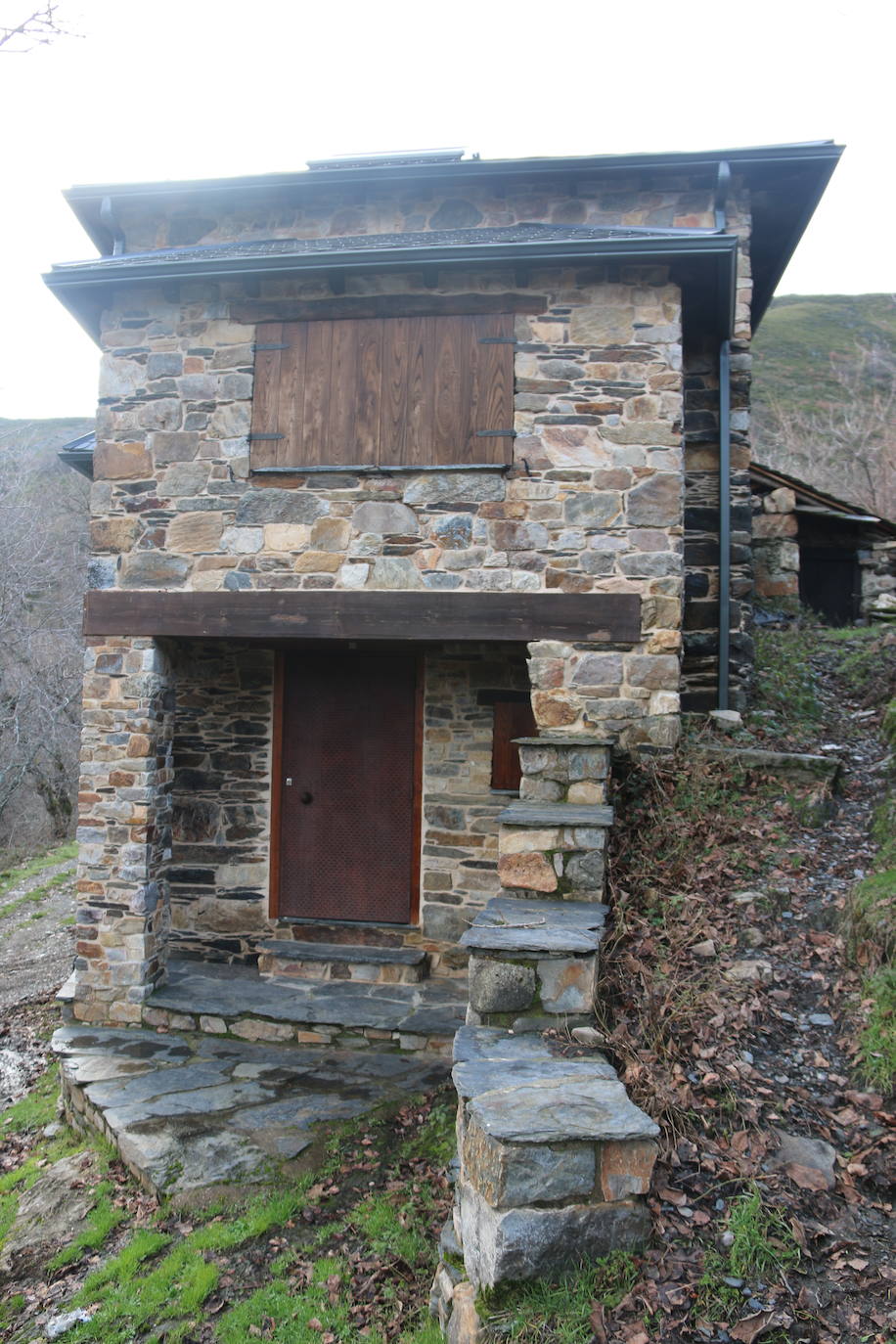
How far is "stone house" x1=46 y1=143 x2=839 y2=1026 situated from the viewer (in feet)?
18.3

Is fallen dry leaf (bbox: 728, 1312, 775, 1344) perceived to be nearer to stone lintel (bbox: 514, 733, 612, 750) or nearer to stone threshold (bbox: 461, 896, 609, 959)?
stone threshold (bbox: 461, 896, 609, 959)

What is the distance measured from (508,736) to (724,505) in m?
2.66

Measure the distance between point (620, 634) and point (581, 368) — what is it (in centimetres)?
174

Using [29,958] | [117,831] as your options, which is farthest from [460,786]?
[29,958]

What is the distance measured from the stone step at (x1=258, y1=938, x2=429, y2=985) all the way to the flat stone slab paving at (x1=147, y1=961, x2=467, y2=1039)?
0.21 feet

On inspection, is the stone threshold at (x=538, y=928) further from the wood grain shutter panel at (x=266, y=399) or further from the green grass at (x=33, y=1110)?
the green grass at (x=33, y=1110)

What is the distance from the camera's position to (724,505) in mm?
7242

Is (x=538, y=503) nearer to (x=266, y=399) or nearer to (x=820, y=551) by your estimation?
(x=266, y=399)

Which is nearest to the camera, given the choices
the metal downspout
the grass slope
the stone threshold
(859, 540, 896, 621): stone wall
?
the stone threshold

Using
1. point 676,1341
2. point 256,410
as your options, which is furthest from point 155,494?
point 676,1341

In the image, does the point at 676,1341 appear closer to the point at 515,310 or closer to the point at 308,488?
the point at 308,488

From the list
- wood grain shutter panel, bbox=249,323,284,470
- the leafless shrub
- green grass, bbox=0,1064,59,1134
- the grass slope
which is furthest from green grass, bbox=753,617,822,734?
the grass slope

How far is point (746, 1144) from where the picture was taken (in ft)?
9.58

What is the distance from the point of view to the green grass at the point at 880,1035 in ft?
10.3
